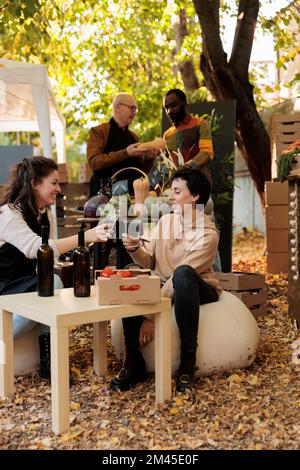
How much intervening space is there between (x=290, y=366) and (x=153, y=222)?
126 cm

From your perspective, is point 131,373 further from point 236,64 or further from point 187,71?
point 187,71

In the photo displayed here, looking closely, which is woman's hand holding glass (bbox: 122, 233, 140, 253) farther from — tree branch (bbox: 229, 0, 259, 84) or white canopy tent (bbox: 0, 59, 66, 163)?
tree branch (bbox: 229, 0, 259, 84)

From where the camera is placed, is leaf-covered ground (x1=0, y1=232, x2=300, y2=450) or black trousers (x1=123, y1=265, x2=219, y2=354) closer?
leaf-covered ground (x1=0, y1=232, x2=300, y2=450)

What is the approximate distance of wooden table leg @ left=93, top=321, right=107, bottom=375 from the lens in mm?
→ 3463

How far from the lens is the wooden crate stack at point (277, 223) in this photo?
6.68 metres

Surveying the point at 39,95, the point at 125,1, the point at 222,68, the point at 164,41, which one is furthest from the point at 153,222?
the point at 164,41

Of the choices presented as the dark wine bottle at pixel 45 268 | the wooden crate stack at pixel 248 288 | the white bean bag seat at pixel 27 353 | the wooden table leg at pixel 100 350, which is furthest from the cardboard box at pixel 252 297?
the dark wine bottle at pixel 45 268

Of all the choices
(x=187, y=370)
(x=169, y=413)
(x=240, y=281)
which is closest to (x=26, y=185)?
(x=187, y=370)

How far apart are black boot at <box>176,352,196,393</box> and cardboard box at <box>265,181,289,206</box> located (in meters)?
3.78

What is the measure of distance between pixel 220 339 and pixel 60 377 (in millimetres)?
1036

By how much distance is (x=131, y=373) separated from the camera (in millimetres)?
3264

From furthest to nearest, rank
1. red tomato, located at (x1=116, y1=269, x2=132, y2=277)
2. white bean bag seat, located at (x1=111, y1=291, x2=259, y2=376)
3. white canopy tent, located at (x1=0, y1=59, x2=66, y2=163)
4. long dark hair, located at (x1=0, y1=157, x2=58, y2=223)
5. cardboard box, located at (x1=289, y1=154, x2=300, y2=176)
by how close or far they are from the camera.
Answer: white canopy tent, located at (x1=0, y1=59, x2=66, y2=163) < cardboard box, located at (x1=289, y1=154, x2=300, y2=176) < long dark hair, located at (x1=0, y1=157, x2=58, y2=223) < white bean bag seat, located at (x1=111, y1=291, x2=259, y2=376) < red tomato, located at (x1=116, y1=269, x2=132, y2=277)

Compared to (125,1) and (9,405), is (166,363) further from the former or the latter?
(125,1)

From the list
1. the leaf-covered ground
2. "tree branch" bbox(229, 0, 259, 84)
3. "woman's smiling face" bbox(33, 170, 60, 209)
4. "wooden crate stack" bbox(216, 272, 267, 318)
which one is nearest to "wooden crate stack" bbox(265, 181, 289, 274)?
"tree branch" bbox(229, 0, 259, 84)
